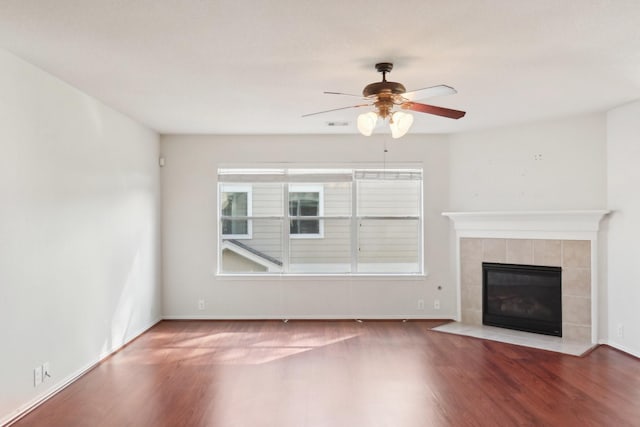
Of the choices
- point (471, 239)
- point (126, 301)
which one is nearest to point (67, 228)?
point (126, 301)

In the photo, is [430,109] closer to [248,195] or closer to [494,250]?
[494,250]

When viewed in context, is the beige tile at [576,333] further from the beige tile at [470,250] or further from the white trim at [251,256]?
the white trim at [251,256]

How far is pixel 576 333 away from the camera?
15.8 feet

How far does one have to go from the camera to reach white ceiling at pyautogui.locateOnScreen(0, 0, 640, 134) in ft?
7.65

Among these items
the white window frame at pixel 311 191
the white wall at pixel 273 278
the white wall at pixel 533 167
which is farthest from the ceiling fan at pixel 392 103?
the white window frame at pixel 311 191

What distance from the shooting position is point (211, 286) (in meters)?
5.83

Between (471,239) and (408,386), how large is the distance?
2636mm

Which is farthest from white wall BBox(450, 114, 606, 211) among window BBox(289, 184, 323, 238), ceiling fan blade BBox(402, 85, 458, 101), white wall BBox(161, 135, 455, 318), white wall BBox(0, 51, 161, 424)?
white wall BBox(0, 51, 161, 424)

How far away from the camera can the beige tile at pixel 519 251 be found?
5.19 metres

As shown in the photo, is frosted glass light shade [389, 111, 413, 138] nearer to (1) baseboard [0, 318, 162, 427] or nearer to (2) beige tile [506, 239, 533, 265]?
(2) beige tile [506, 239, 533, 265]

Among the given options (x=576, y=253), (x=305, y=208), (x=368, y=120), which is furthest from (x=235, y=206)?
(x=576, y=253)

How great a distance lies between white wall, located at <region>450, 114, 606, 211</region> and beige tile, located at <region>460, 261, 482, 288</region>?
72cm

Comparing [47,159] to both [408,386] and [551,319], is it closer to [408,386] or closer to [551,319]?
[408,386]

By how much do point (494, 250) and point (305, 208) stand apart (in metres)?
2.50
